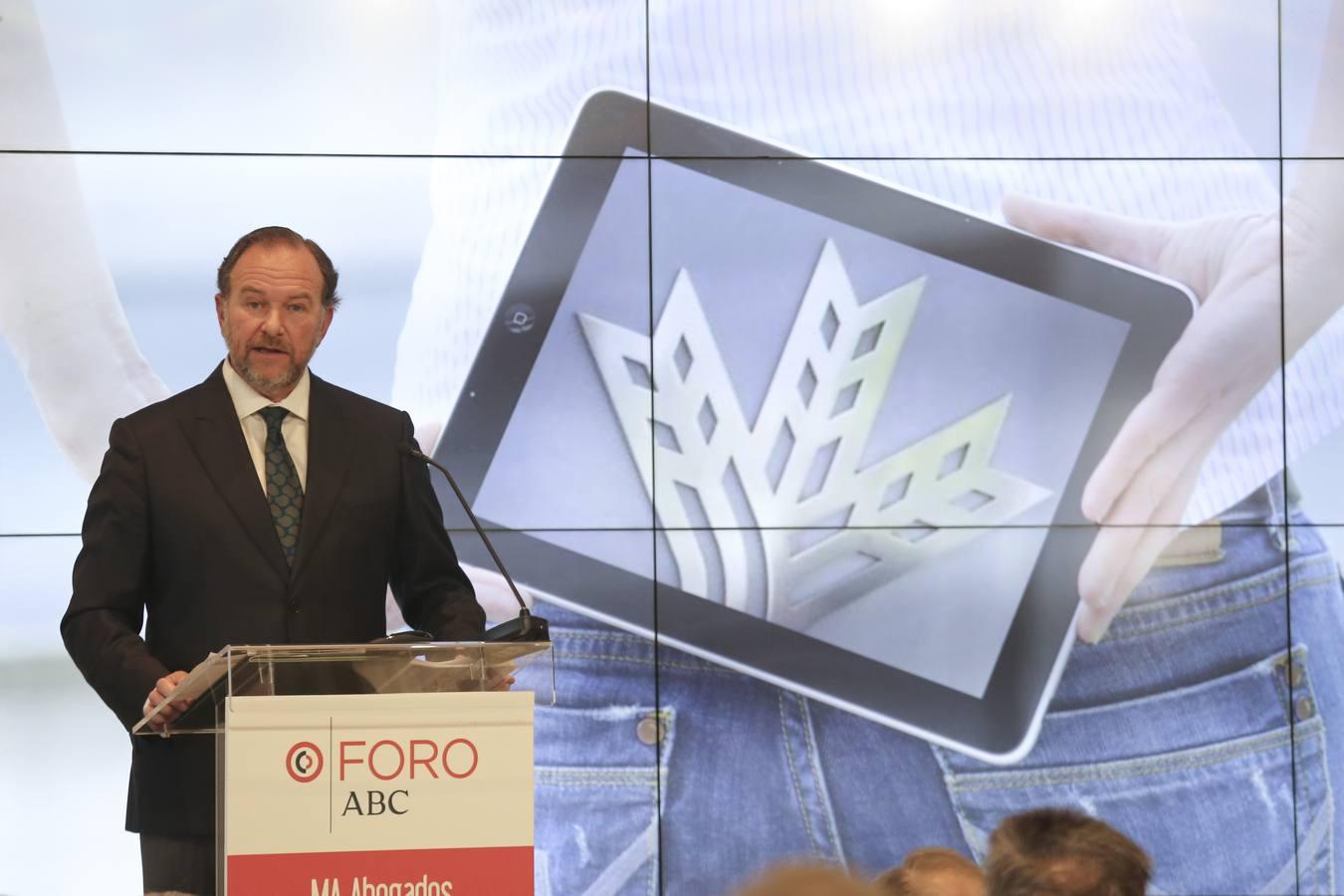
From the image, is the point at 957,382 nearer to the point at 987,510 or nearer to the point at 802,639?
the point at 987,510

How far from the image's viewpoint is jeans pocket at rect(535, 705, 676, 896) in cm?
394

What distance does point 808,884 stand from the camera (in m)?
0.91

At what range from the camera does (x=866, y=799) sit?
→ 13.2 feet

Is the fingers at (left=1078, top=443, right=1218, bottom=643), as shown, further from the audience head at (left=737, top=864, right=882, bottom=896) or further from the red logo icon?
the audience head at (left=737, top=864, right=882, bottom=896)

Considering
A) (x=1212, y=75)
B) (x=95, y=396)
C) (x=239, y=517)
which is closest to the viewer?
(x=239, y=517)

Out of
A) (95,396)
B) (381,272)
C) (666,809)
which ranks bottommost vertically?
(666,809)

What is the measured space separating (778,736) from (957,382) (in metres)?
1.00

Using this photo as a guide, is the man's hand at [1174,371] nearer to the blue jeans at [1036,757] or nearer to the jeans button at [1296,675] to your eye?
the blue jeans at [1036,757]

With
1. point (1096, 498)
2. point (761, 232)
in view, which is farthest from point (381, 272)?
point (1096, 498)

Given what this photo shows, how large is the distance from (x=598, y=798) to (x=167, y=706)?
209cm

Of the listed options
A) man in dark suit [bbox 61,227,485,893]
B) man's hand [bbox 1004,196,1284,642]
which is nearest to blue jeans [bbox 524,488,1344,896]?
man's hand [bbox 1004,196,1284,642]

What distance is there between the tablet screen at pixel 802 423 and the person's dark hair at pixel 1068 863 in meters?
2.41

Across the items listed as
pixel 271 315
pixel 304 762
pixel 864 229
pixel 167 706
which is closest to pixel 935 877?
pixel 304 762

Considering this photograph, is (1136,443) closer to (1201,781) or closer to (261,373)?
(1201,781)
